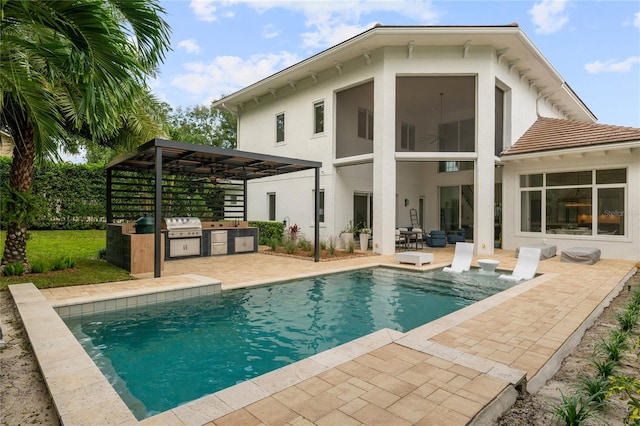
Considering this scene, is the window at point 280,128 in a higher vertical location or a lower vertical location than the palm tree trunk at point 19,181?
higher

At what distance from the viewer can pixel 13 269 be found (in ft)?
24.3

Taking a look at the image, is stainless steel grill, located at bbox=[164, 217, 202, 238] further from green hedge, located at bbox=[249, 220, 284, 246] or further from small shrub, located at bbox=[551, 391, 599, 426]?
small shrub, located at bbox=[551, 391, 599, 426]

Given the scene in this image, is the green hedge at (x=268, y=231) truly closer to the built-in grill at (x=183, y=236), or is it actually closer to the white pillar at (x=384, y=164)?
the built-in grill at (x=183, y=236)

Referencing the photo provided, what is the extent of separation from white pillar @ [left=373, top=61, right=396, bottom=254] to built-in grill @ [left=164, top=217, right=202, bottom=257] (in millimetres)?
6243

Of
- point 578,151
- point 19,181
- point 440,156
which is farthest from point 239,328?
point 578,151

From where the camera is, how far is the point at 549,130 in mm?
14492

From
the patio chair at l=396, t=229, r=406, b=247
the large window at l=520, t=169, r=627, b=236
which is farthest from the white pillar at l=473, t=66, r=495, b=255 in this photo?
the patio chair at l=396, t=229, r=406, b=247

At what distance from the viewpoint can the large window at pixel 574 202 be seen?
11852 mm

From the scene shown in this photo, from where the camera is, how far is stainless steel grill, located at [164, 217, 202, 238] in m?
11.2

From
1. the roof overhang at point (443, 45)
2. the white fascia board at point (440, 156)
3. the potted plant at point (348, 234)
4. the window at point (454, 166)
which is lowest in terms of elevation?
the potted plant at point (348, 234)

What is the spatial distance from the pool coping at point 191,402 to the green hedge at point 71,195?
12.0 m

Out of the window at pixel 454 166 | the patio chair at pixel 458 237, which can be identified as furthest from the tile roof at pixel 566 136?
the patio chair at pixel 458 237

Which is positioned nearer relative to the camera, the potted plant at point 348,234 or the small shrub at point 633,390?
the small shrub at point 633,390

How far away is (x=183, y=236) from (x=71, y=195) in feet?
25.7
